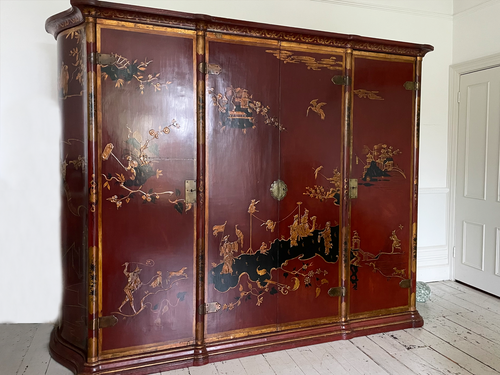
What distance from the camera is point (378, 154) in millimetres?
2807

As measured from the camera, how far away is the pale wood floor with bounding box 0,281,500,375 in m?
2.33

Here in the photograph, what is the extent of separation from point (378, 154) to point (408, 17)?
178 centimetres

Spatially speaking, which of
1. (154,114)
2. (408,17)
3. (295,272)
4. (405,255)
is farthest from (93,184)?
(408,17)

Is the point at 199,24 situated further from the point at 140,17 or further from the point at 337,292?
the point at 337,292

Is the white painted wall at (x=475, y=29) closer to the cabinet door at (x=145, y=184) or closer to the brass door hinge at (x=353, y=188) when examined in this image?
the brass door hinge at (x=353, y=188)

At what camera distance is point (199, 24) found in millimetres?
2291

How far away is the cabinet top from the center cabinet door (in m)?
0.06

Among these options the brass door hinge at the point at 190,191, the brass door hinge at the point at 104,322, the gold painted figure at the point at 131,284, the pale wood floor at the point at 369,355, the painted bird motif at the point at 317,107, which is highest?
the painted bird motif at the point at 317,107

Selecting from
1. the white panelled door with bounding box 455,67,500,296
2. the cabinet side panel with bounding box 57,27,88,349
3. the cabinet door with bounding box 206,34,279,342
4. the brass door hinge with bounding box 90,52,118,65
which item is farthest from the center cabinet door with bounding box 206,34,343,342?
the white panelled door with bounding box 455,67,500,296

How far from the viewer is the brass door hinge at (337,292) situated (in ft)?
8.93

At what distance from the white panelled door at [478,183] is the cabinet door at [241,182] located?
88.5 inches

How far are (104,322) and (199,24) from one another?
5.73 ft

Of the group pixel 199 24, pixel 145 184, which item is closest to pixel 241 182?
pixel 145 184

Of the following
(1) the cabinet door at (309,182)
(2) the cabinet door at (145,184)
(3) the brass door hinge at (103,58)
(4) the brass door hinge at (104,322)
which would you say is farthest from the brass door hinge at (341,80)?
(4) the brass door hinge at (104,322)
